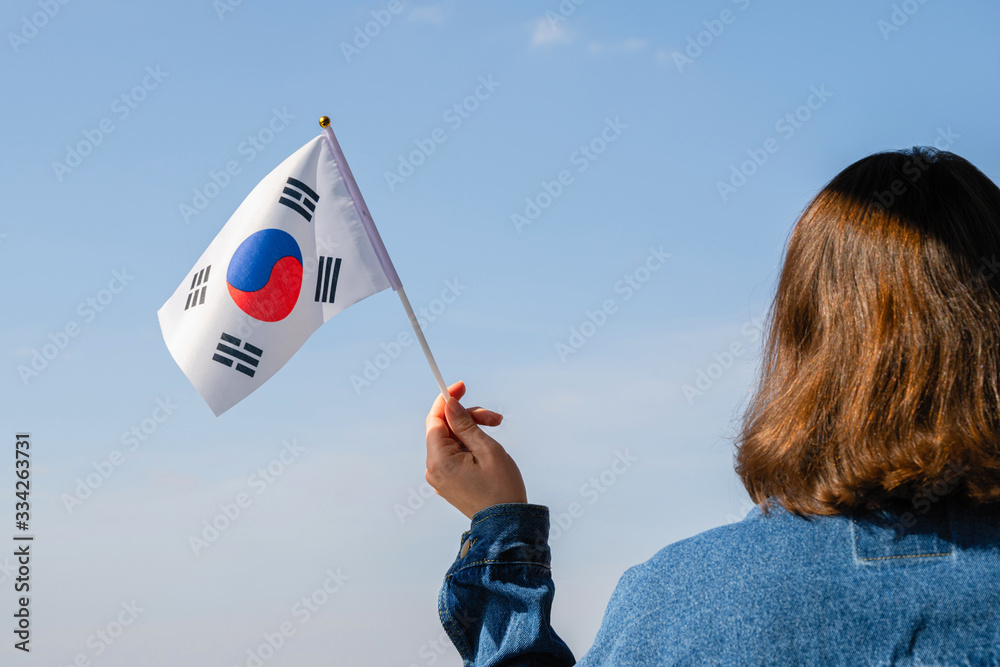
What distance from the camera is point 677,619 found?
1354mm

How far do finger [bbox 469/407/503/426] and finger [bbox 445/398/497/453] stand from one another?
0.05 m

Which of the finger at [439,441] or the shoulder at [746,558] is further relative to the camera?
the finger at [439,441]

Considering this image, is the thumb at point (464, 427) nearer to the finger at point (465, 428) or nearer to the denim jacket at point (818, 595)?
the finger at point (465, 428)

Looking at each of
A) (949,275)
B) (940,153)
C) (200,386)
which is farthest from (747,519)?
(200,386)

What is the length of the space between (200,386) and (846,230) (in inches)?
93.9

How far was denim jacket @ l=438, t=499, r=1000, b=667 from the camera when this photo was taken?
1218mm

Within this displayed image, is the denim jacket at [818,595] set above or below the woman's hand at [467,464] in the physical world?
below

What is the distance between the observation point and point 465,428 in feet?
7.83

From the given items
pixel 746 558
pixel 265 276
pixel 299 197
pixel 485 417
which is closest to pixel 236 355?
pixel 265 276

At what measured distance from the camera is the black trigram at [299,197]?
3297 mm

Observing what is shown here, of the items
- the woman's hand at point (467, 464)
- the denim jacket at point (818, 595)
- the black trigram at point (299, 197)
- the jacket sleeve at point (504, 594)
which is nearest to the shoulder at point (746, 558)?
→ the denim jacket at point (818, 595)

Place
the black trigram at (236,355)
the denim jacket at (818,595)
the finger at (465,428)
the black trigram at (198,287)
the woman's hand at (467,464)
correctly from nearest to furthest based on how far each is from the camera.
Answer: the denim jacket at (818,595)
the woman's hand at (467,464)
the finger at (465,428)
the black trigram at (236,355)
the black trigram at (198,287)

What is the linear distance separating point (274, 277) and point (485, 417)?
115 cm

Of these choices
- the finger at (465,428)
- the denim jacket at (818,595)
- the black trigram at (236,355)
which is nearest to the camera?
the denim jacket at (818,595)
